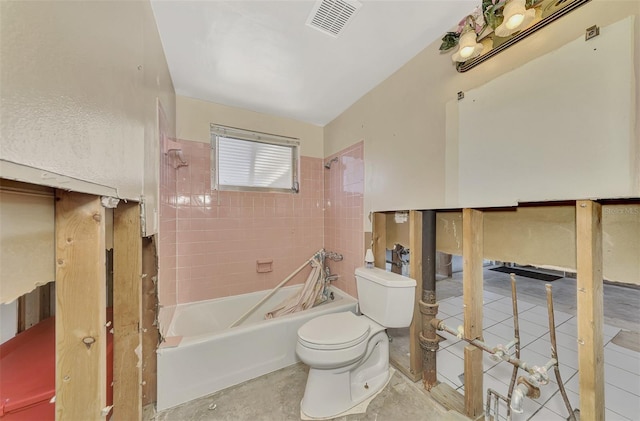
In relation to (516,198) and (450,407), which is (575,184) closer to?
(516,198)

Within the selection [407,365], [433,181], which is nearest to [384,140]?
[433,181]

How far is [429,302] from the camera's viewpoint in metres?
1.41

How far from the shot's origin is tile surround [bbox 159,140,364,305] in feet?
6.72

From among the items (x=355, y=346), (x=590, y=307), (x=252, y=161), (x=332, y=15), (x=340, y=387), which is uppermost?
(x=332, y=15)

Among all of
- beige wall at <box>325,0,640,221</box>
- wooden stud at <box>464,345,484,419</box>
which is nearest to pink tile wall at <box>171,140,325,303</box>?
beige wall at <box>325,0,640,221</box>

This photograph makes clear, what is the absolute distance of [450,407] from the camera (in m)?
1.26

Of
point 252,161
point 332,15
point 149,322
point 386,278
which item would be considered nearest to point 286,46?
point 332,15

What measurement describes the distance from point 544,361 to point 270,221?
2.57 metres

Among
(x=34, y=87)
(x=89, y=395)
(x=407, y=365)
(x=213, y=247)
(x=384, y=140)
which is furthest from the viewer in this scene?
(x=213, y=247)

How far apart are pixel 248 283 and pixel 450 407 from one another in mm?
1870

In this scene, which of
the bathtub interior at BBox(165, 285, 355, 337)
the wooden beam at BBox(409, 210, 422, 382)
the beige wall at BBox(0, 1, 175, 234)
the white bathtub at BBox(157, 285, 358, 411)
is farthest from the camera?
the bathtub interior at BBox(165, 285, 355, 337)

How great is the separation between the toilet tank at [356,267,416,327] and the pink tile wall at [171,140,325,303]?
1.18m

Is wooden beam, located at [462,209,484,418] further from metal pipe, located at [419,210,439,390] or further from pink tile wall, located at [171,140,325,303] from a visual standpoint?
pink tile wall, located at [171,140,325,303]

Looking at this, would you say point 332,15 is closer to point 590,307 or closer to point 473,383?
point 590,307
